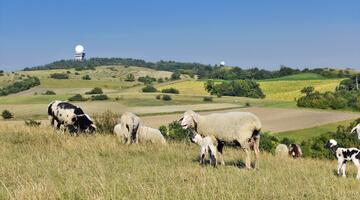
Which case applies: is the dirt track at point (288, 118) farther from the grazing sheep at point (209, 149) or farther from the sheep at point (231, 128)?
the grazing sheep at point (209, 149)

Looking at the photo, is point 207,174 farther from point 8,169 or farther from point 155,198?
point 8,169

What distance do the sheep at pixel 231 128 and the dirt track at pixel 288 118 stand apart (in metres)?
47.6

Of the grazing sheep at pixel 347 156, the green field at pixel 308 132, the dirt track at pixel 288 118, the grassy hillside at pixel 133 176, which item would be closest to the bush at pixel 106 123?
the grassy hillside at pixel 133 176

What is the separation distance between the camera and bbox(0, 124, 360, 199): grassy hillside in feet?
27.9

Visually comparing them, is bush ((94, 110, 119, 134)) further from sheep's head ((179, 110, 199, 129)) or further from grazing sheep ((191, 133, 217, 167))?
grazing sheep ((191, 133, 217, 167))

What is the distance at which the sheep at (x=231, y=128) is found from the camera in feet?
46.4

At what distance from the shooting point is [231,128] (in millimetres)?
14344

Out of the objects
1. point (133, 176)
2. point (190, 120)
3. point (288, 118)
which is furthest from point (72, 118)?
point (288, 118)

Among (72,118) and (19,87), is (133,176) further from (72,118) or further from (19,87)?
(19,87)

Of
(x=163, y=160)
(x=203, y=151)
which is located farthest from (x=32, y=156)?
(x=203, y=151)

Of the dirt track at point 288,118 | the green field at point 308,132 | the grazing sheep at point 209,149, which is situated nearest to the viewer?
the grazing sheep at point 209,149

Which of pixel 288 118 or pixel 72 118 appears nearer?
pixel 72 118

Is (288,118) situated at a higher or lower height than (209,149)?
lower

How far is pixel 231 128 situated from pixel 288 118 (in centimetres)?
6274
